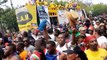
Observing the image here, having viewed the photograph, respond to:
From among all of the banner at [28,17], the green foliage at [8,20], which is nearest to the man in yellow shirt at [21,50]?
the banner at [28,17]

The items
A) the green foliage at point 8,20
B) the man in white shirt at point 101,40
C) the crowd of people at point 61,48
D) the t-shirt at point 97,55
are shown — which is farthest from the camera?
the green foliage at point 8,20

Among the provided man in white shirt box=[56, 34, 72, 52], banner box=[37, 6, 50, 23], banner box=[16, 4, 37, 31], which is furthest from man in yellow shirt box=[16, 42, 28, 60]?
banner box=[37, 6, 50, 23]

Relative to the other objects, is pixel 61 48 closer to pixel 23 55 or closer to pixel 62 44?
pixel 62 44

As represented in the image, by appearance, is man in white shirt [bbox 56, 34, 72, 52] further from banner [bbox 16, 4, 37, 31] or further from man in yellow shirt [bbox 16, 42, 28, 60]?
banner [bbox 16, 4, 37, 31]

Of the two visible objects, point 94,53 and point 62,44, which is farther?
point 62,44

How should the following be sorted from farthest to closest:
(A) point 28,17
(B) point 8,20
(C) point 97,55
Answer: (B) point 8,20, (A) point 28,17, (C) point 97,55

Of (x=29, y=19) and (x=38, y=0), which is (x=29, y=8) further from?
(x=38, y=0)

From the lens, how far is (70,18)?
637 cm

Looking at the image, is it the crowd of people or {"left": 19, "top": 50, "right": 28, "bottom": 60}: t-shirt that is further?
{"left": 19, "top": 50, "right": 28, "bottom": 60}: t-shirt

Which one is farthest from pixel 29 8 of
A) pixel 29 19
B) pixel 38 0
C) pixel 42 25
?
pixel 42 25

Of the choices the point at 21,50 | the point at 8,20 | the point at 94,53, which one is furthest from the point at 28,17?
A: the point at 8,20

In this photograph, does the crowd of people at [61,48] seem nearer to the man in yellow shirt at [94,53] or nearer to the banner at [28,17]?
the man in yellow shirt at [94,53]

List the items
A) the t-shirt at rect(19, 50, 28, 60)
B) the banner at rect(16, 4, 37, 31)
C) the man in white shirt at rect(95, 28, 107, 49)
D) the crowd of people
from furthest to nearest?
1. the banner at rect(16, 4, 37, 31)
2. the t-shirt at rect(19, 50, 28, 60)
3. the man in white shirt at rect(95, 28, 107, 49)
4. the crowd of people

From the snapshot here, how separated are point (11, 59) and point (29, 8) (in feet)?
26.1
